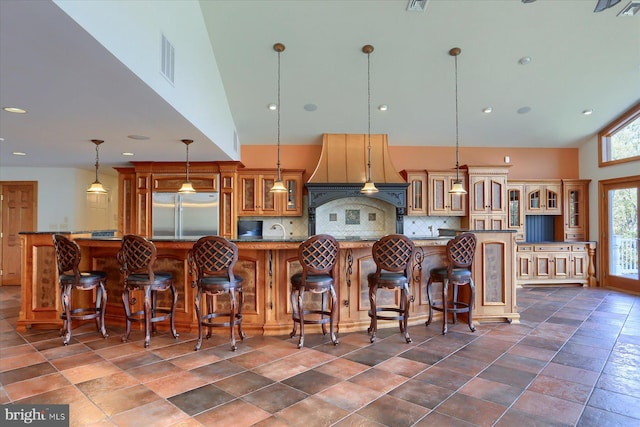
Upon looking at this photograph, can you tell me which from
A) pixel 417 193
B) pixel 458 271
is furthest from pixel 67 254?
pixel 417 193

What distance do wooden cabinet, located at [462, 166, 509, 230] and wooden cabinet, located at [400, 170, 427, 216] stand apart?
911 millimetres

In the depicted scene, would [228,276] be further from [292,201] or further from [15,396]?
[292,201]

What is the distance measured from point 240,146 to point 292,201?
1630mm

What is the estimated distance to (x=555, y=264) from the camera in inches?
273

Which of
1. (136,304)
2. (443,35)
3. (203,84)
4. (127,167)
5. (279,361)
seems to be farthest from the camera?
(127,167)

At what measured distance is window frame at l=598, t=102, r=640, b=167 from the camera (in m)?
6.32

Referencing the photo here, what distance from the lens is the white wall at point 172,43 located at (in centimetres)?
216

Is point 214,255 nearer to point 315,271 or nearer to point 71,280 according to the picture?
point 315,271

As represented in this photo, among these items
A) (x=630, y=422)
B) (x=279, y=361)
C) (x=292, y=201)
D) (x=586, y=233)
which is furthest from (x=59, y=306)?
(x=586, y=233)

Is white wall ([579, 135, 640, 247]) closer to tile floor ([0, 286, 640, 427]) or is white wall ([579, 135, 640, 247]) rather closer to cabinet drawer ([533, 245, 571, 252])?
cabinet drawer ([533, 245, 571, 252])

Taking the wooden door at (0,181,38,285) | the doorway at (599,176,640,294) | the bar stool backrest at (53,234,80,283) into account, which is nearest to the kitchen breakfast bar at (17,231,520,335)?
the bar stool backrest at (53,234,80,283)

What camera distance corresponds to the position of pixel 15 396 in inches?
96.0

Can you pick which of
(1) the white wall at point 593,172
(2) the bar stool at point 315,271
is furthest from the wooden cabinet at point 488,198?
(2) the bar stool at point 315,271

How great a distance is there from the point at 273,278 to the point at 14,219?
6454mm
